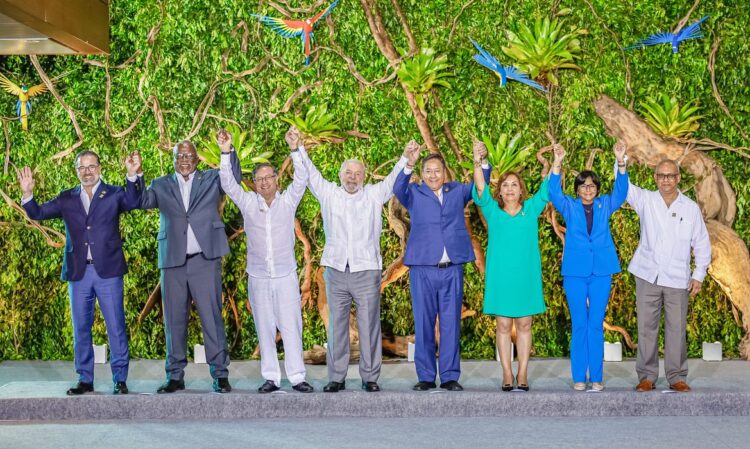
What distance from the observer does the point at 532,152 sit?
287 inches

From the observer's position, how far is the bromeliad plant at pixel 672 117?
7133 millimetres

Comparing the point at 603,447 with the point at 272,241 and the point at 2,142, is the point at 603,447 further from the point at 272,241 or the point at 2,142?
the point at 2,142

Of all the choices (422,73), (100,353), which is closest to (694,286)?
(422,73)

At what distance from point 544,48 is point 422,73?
0.89m

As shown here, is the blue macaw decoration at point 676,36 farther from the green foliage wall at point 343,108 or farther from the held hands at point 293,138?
the held hands at point 293,138

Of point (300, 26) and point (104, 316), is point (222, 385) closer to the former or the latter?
point (104, 316)

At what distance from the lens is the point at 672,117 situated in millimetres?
7129

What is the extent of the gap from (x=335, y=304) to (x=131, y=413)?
1.27 meters

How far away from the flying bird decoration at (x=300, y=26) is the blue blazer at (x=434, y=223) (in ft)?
7.02

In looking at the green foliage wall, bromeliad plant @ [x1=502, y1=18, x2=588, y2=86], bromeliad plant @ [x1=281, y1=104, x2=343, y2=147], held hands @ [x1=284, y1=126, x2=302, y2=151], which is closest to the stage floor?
held hands @ [x1=284, y1=126, x2=302, y2=151]

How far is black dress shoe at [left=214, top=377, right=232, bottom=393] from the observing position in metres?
5.56

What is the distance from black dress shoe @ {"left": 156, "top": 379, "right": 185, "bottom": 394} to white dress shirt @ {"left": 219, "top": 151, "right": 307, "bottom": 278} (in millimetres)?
737

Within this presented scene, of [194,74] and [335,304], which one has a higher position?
[194,74]

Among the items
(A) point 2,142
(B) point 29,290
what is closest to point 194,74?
(A) point 2,142
